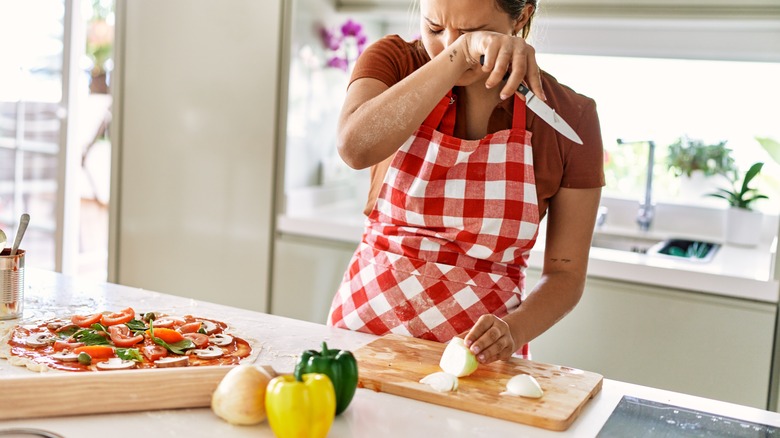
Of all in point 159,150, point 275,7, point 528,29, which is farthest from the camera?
point 159,150

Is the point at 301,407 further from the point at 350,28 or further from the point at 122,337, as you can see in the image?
the point at 350,28

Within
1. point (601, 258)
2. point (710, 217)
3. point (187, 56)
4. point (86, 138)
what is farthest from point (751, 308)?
point (86, 138)

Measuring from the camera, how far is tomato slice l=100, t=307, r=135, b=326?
4.18 feet

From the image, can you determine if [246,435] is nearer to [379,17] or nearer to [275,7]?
[275,7]

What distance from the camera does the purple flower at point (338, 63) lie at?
278 centimetres

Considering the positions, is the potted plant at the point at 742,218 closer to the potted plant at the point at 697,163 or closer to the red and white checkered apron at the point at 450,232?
the potted plant at the point at 697,163

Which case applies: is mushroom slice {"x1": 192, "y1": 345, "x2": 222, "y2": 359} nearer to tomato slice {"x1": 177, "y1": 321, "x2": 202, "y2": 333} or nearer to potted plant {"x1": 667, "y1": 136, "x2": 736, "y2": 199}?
tomato slice {"x1": 177, "y1": 321, "x2": 202, "y2": 333}

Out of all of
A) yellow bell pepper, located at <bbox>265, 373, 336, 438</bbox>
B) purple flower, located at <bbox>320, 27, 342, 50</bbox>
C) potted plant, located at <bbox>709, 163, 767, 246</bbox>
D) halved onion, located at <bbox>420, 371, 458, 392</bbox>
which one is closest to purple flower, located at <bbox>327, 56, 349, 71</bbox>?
purple flower, located at <bbox>320, 27, 342, 50</bbox>

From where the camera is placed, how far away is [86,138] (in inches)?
205

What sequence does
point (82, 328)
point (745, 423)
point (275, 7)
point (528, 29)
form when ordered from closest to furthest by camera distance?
point (745, 423) → point (82, 328) → point (528, 29) → point (275, 7)

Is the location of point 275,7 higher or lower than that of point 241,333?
higher

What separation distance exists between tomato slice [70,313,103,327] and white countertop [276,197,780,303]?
1.17 metres

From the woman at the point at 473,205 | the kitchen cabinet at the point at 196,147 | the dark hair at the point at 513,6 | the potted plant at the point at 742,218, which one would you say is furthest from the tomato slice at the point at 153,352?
the potted plant at the point at 742,218

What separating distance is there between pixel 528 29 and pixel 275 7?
123cm
